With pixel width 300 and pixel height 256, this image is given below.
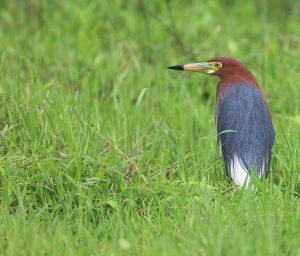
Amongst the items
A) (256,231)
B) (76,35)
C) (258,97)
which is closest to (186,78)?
(76,35)

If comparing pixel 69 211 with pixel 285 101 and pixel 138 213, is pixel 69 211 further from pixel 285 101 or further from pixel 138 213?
pixel 285 101

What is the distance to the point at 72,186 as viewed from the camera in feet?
14.8

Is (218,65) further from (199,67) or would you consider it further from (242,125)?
(242,125)

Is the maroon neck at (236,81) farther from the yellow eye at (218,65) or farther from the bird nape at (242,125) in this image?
the yellow eye at (218,65)

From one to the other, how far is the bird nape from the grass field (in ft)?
0.38

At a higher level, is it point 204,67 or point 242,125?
point 204,67

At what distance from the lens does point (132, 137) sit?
18.2 ft

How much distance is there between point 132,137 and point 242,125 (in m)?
0.90

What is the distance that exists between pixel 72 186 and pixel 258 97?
1421mm

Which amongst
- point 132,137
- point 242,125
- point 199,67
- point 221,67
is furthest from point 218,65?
point 132,137

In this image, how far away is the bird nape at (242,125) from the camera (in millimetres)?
4820

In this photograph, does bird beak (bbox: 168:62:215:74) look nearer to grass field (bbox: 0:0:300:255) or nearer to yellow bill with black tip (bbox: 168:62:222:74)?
yellow bill with black tip (bbox: 168:62:222:74)

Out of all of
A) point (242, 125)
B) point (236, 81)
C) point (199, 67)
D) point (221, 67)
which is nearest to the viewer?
point (242, 125)

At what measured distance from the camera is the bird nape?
15.8ft
